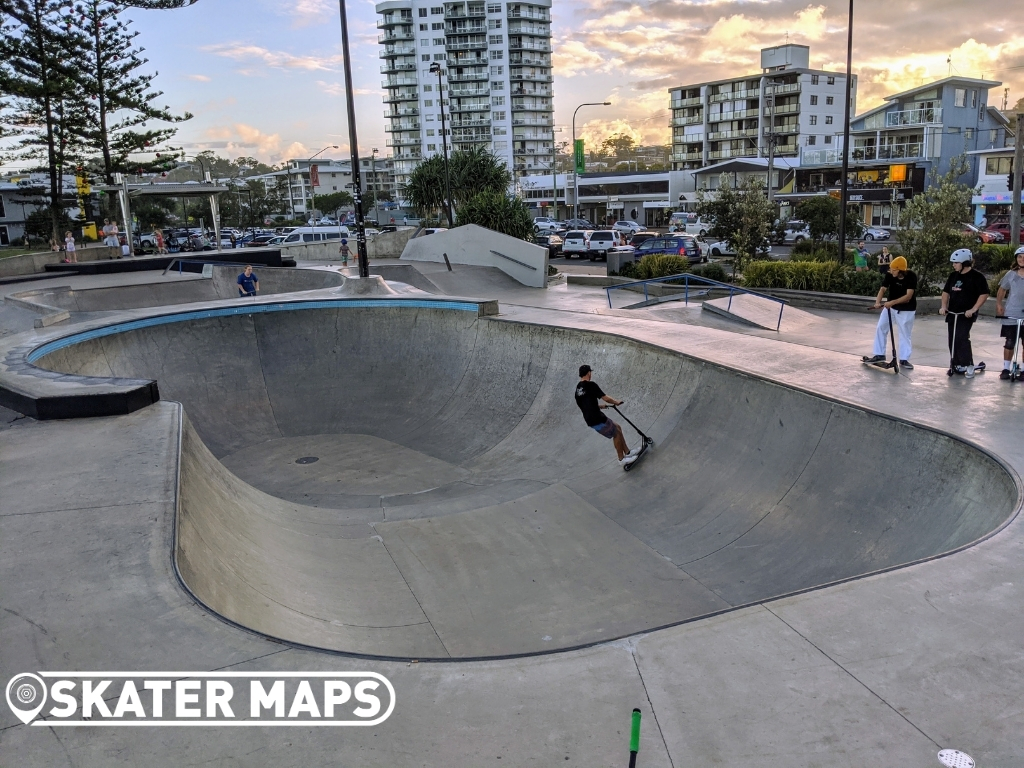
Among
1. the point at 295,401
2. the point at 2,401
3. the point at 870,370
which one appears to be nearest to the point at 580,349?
the point at 870,370

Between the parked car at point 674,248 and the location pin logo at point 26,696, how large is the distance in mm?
27708

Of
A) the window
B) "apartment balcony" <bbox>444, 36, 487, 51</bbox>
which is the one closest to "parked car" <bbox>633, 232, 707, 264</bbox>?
the window

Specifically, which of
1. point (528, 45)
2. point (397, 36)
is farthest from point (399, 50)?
point (528, 45)

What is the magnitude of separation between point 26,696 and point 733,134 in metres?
98.7

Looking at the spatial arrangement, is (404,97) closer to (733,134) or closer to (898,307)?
(733,134)

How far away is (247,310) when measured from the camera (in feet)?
52.1

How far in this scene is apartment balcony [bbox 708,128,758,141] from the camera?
90312 mm

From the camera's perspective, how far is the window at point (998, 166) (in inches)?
2060

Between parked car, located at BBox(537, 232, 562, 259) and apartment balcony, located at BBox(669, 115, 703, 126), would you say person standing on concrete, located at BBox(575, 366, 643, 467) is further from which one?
apartment balcony, located at BBox(669, 115, 703, 126)

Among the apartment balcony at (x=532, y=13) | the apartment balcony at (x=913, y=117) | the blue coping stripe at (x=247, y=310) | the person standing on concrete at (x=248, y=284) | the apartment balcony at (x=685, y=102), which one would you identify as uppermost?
the apartment balcony at (x=532, y=13)

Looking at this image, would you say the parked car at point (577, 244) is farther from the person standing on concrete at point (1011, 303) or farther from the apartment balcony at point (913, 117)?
the apartment balcony at point (913, 117)

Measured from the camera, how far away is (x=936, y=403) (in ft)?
27.2

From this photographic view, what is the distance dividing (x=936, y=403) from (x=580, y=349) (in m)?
5.96

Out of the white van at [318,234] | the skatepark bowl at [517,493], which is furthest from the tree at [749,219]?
the white van at [318,234]
